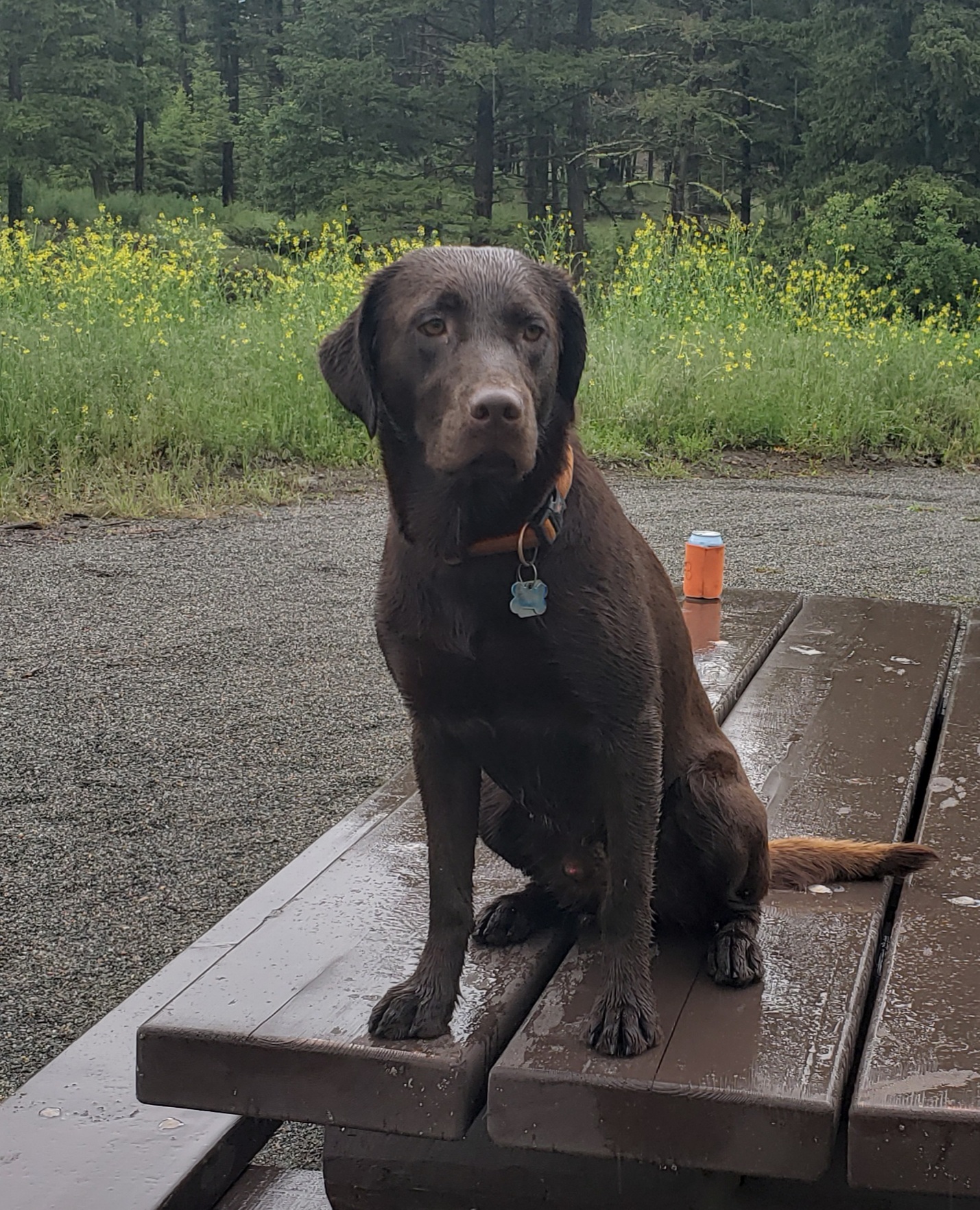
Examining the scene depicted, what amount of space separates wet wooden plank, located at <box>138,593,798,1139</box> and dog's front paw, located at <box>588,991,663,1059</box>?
0.49 ft

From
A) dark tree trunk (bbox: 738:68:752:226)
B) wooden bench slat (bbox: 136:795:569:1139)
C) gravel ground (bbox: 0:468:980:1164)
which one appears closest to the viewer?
wooden bench slat (bbox: 136:795:569:1139)

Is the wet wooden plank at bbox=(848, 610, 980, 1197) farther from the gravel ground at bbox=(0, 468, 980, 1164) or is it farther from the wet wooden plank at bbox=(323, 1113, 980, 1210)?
the gravel ground at bbox=(0, 468, 980, 1164)

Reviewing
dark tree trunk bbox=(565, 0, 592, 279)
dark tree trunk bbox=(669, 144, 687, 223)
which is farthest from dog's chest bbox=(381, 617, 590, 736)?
dark tree trunk bbox=(565, 0, 592, 279)

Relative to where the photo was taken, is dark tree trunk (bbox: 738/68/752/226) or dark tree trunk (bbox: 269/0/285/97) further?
dark tree trunk (bbox: 269/0/285/97)

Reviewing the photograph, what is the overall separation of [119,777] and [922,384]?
9.93 meters

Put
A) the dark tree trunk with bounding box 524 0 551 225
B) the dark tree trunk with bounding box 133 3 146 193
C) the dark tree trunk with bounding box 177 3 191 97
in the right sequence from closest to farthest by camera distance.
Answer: the dark tree trunk with bounding box 524 0 551 225 → the dark tree trunk with bounding box 133 3 146 193 → the dark tree trunk with bounding box 177 3 191 97

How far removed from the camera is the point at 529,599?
172 cm

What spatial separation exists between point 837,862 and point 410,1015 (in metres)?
0.87

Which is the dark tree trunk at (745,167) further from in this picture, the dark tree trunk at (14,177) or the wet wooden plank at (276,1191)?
the wet wooden plank at (276,1191)

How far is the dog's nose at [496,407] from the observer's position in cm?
167

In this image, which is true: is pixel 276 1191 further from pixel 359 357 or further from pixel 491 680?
→ pixel 359 357

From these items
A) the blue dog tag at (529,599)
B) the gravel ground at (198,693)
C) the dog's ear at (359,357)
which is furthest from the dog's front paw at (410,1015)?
the gravel ground at (198,693)

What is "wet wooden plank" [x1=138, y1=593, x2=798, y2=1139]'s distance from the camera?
159 centimetres

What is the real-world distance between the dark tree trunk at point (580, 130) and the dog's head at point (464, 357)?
111 feet
